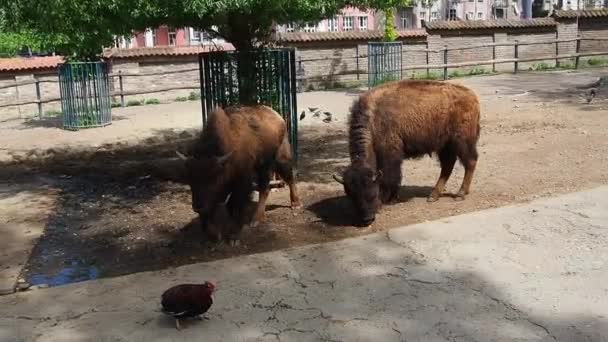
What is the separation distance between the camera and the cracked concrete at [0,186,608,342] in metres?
4.00

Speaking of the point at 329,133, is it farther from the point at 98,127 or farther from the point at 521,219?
the point at 521,219

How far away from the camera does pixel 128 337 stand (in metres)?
3.96

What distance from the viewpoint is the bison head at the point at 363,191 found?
5977 millimetres

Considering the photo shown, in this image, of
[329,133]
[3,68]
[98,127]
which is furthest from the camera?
[3,68]

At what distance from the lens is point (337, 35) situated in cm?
2128

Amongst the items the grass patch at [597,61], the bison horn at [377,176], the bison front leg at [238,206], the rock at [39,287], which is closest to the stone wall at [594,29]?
the grass patch at [597,61]

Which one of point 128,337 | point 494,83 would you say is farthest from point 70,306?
point 494,83

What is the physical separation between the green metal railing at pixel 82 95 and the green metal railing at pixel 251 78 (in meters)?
6.25

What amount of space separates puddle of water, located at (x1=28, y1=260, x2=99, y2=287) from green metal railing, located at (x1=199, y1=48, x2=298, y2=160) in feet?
9.77

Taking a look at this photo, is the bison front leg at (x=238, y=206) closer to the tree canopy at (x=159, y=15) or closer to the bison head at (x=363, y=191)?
the bison head at (x=363, y=191)

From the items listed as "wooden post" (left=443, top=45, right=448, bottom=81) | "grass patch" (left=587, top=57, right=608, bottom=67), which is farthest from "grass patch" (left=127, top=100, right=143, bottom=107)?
"grass patch" (left=587, top=57, right=608, bottom=67)

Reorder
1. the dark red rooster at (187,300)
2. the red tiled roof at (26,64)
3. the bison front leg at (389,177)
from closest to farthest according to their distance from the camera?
the dark red rooster at (187,300) → the bison front leg at (389,177) → the red tiled roof at (26,64)

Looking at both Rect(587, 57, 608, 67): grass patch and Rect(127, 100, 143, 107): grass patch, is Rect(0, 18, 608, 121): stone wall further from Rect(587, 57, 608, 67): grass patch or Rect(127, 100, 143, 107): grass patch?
Rect(587, 57, 608, 67): grass patch

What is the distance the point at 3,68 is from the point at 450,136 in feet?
45.2
